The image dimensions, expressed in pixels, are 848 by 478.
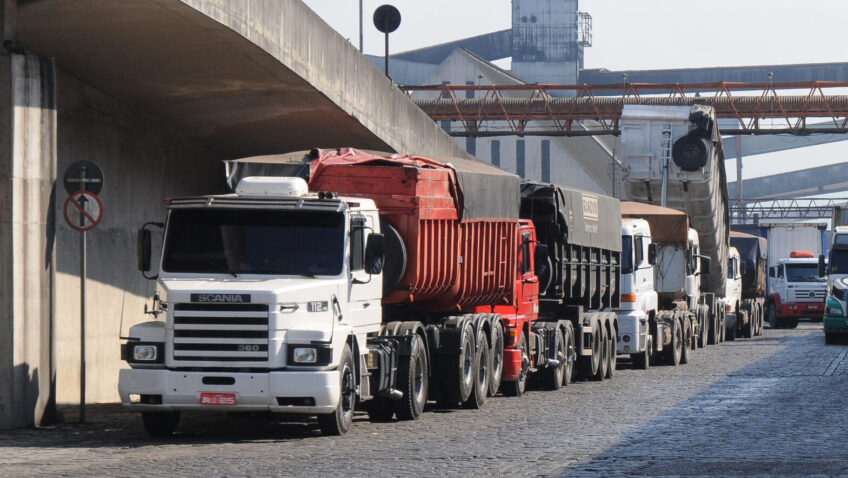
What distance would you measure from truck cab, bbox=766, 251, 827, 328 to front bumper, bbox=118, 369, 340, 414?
40.3 m

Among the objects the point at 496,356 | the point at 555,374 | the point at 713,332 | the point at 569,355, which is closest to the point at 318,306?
the point at 496,356

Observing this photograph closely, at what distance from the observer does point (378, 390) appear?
51.5 ft

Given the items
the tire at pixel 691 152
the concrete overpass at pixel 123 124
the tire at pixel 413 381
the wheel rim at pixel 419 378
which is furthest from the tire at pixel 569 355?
the tire at pixel 691 152

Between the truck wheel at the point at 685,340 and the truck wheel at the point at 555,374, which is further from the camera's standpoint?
the truck wheel at the point at 685,340

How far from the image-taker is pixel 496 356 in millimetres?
19672

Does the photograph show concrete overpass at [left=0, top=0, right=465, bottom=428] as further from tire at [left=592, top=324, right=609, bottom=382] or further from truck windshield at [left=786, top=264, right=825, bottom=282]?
truck windshield at [left=786, top=264, right=825, bottom=282]

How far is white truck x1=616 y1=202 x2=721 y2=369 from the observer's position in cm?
2770

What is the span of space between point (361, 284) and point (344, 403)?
4.02ft

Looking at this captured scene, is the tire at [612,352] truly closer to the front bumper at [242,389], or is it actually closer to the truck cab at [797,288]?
the front bumper at [242,389]

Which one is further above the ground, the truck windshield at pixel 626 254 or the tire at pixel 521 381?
the truck windshield at pixel 626 254

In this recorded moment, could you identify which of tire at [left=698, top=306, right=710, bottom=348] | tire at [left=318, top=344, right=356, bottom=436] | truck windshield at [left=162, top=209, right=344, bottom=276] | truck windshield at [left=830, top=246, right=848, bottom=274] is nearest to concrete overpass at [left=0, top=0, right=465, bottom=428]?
truck windshield at [left=162, top=209, right=344, bottom=276]

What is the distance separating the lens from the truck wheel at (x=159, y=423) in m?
14.6

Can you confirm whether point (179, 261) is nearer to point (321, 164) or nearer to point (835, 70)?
point (321, 164)

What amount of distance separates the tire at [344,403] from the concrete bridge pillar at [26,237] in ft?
10.8
